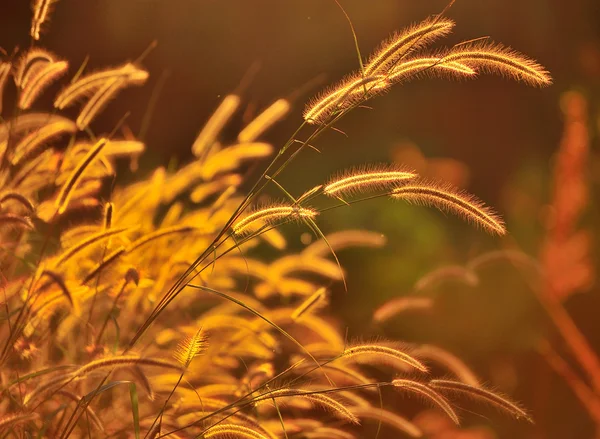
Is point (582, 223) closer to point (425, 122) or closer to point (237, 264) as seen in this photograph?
point (425, 122)

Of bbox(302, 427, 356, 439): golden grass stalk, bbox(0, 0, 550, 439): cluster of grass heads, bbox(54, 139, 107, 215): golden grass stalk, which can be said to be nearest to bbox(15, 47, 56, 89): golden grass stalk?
bbox(0, 0, 550, 439): cluster of grass heads

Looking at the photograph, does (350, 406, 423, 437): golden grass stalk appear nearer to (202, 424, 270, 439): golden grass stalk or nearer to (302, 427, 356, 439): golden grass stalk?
(302, 427, 356, 439): golden grass stalk

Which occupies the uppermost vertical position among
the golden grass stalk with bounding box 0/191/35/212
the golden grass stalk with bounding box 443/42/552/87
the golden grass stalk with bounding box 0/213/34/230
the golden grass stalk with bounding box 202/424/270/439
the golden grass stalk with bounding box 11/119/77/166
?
the golden grass stalk with bounding box 443/42/552/87

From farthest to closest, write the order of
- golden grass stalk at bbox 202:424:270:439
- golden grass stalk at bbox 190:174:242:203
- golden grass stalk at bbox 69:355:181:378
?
golden grass stalk at bbox 190:174:242:203 → golden grass stalk at bbox 202:424:270:439 → golden grass stalk at bbox 69:355:181:378

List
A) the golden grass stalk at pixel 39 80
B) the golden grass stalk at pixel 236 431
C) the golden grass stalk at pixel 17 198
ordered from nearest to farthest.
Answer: the golden grass stalk at pixel 236 431, the golden grass stalk at pixel 17 198, the golden grass stalk at pixel 39 80

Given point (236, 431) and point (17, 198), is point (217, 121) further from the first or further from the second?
point (236, 431)

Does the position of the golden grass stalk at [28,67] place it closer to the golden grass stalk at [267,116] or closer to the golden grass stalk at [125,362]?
the golden grass stalk at [267,116]

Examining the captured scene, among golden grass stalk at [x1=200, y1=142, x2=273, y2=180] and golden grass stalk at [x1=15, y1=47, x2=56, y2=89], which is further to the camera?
golden grass stalk at [x1=200, y1=142, x2=273, y2=180]

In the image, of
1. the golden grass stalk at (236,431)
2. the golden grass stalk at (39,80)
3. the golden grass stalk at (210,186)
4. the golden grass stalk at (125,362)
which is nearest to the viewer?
the golden grass stalk at (125,362)

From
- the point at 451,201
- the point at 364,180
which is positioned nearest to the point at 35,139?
the point at 364,180

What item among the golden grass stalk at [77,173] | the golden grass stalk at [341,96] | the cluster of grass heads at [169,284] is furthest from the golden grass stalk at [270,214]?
the golden grass stalk at [77,173]
